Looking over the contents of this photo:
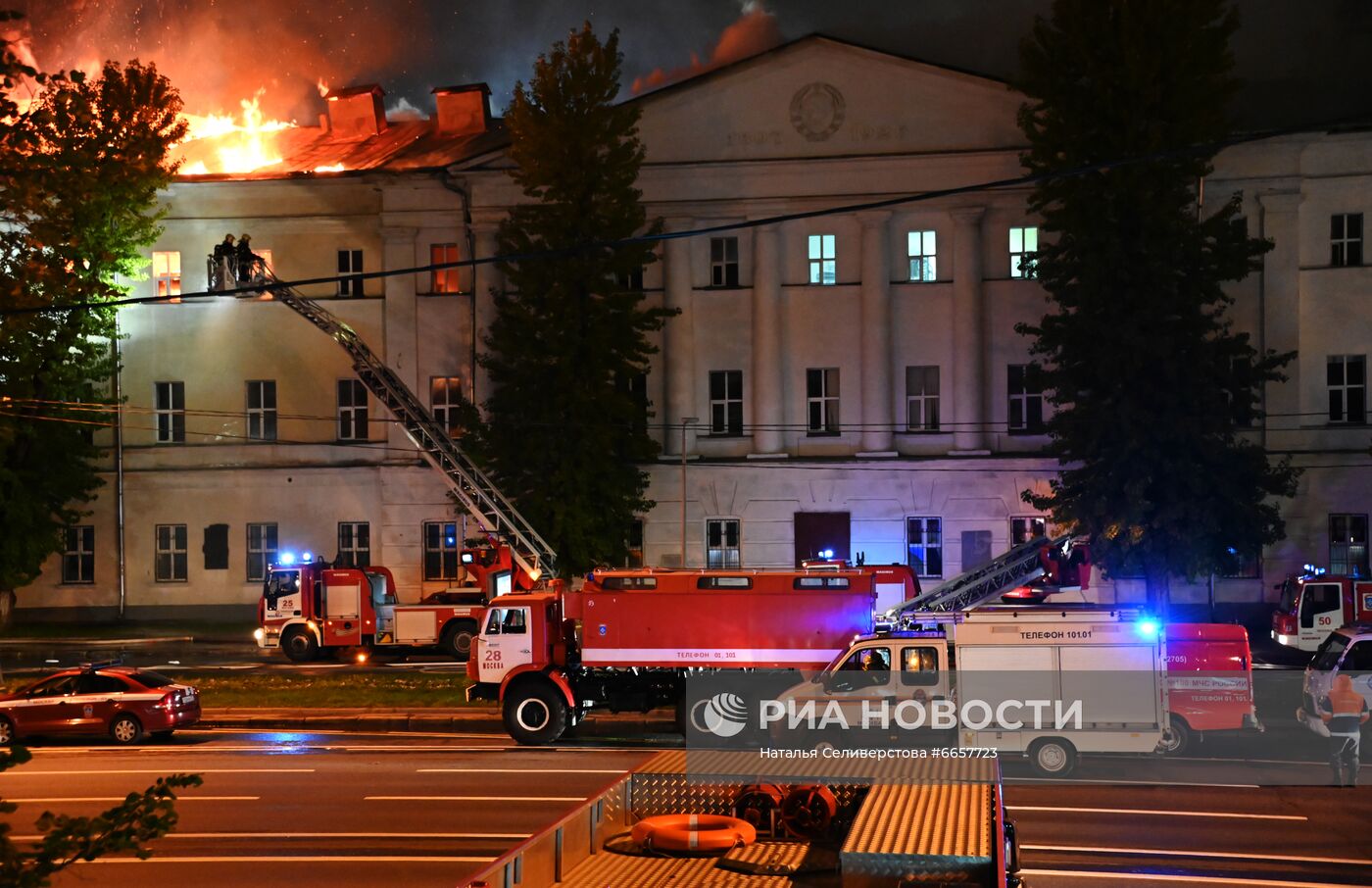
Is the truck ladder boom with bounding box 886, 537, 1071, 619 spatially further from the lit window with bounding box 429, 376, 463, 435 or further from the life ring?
the lit window with bounding box 429, 376, 463, 435

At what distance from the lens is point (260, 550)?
47656 millimetres

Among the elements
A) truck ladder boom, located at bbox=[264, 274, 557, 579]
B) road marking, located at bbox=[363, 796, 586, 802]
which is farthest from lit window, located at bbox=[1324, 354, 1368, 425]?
road marking, located at bbox=[363, 796, 586, 802]

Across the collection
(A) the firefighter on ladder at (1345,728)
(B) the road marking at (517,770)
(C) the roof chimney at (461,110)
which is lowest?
(B) the road marking at (517,770)

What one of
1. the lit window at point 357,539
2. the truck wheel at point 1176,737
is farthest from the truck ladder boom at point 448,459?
the truck wheel at point 1176,737

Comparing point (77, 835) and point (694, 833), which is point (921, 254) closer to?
point (694, 833)

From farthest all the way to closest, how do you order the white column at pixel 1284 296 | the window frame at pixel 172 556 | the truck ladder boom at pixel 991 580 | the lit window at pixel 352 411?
the window frame at pixel 172 556 → the lit window at pixel 352 411 → the white column at pixel 1284 296 → the truck ladder boom at pixel 991 580

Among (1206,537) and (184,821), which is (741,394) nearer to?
(1206,537)

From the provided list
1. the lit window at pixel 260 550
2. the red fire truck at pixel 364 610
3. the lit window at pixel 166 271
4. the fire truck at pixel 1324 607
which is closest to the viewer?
the fire truck at pixel 1324 607

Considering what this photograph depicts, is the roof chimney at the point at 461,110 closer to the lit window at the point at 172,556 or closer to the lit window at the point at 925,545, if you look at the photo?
the lit window at the point at 172,556

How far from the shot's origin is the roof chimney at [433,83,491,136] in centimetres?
5500

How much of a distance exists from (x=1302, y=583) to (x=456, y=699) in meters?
21.6

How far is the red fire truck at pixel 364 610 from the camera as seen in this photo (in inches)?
1430

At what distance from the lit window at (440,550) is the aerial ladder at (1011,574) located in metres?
22.0

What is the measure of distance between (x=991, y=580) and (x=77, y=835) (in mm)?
25366
